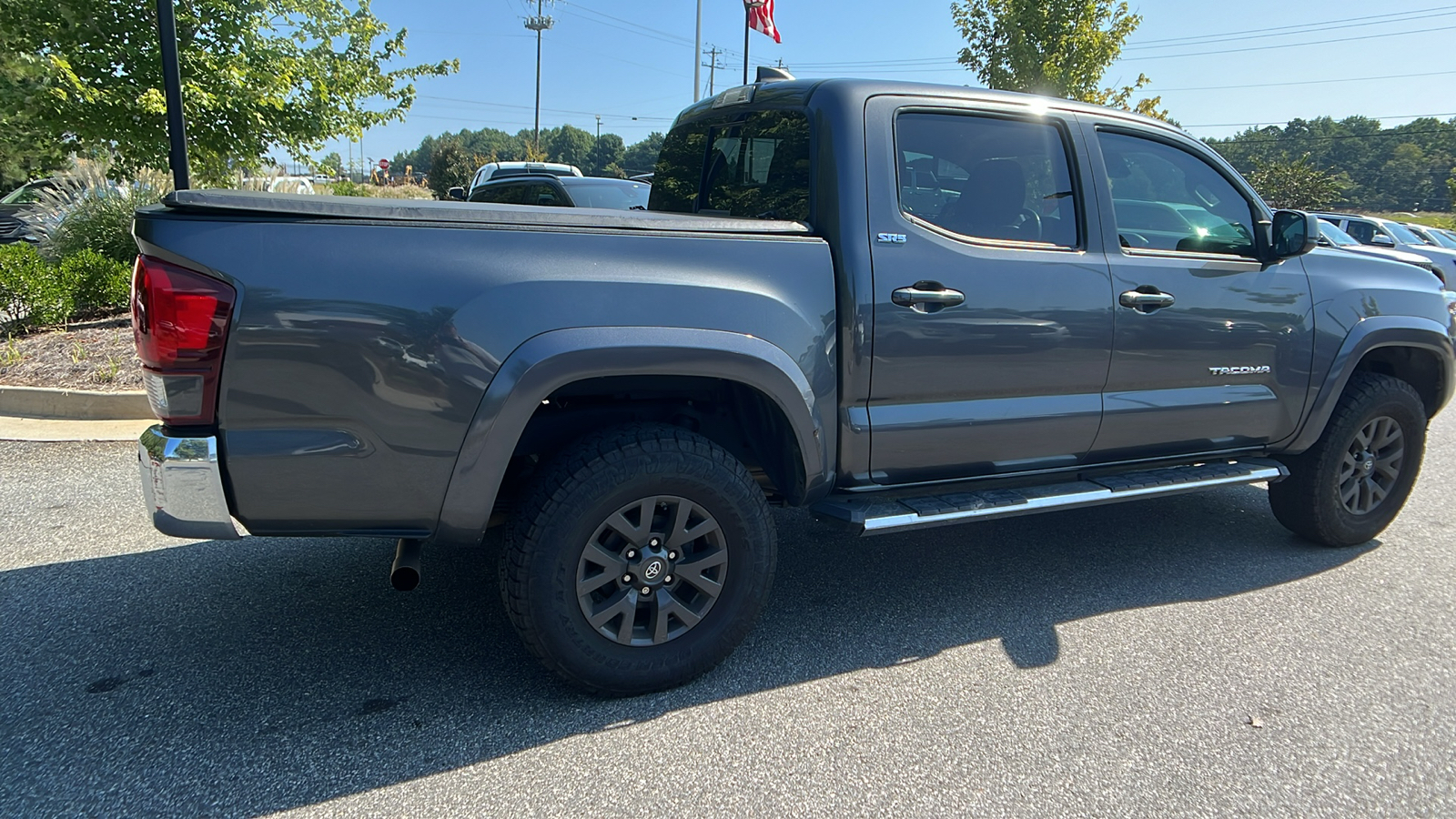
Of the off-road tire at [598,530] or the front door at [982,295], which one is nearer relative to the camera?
the off-road tire at [598,530]

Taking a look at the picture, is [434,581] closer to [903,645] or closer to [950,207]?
[903,645]

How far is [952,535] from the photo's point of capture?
4492 millimetres

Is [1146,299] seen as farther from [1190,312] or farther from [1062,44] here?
[1062,44]

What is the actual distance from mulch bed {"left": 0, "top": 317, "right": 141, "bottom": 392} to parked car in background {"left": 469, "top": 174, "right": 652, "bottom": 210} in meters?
3.62

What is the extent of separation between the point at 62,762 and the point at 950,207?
321 cm

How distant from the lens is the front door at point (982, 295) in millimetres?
3035

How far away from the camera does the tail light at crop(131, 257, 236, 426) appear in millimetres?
2279

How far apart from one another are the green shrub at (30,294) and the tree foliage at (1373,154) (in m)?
64.6

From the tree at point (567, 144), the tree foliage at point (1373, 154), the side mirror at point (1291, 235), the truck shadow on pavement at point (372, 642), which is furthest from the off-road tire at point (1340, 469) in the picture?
the tree at point (567, 144)

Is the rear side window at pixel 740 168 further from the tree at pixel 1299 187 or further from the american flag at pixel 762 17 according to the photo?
the tree at pixel 1299 187

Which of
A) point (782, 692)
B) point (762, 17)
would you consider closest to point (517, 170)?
point (762, 17)

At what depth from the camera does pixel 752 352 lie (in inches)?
107

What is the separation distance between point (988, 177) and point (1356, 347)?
2.03m

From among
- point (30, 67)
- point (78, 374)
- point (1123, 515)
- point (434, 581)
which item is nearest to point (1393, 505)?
point (1123, 515)
